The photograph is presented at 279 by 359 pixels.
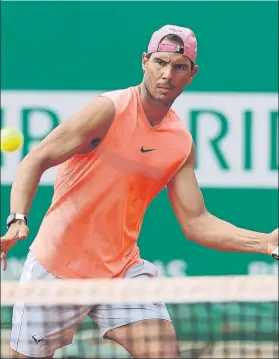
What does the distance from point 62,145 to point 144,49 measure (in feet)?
10.0

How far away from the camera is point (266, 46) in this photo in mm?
8094

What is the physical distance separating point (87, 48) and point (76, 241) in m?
2.89

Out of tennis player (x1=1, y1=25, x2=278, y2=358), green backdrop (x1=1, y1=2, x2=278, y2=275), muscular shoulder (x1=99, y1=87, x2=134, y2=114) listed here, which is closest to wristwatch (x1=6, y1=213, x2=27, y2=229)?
tennis player (x1=1, y1=25, x2=278, y2=358)

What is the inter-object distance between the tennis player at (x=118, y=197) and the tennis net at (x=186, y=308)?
5 centimetres

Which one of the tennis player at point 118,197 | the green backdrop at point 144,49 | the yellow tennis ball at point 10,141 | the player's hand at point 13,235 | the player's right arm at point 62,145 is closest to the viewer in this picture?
the player's hand at point 13,235

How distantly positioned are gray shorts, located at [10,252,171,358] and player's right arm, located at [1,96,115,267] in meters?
0.52

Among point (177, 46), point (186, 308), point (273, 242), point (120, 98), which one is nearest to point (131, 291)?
point (273, 242)

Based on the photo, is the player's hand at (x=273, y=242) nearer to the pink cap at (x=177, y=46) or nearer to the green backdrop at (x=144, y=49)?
the pink cap at (x=177, y=46)

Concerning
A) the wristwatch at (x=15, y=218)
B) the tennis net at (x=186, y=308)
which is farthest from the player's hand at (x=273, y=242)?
the wristwatch at (x=15, y=218)

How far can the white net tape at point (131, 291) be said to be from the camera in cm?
527

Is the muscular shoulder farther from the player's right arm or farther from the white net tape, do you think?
the white net tape

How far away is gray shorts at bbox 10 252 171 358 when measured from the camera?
17.5 feet

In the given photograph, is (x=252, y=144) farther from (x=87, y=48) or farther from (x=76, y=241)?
(x=76, y=241)

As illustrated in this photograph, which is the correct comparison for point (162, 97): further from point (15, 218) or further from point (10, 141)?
point (10, 141)
